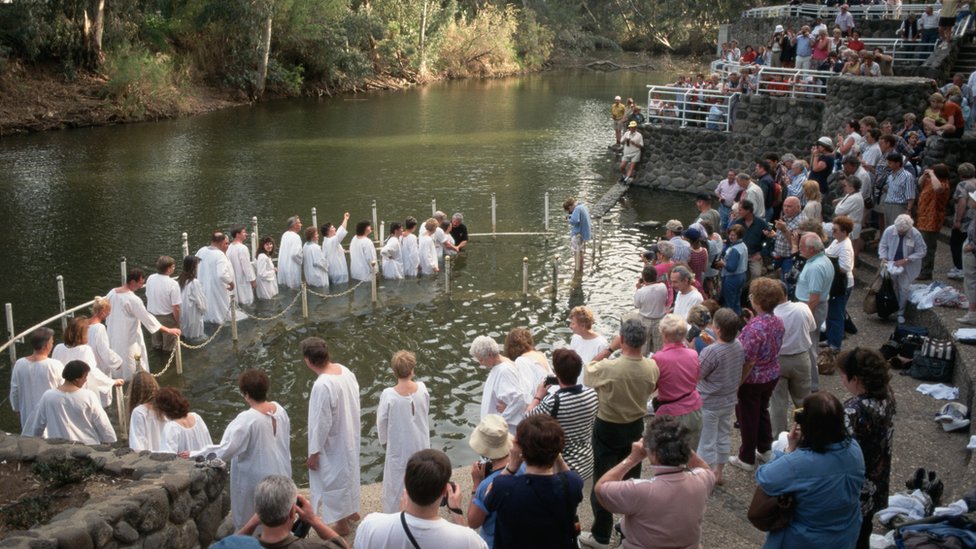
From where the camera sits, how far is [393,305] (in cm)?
1485

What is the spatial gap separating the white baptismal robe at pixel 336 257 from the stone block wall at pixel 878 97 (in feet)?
36.3

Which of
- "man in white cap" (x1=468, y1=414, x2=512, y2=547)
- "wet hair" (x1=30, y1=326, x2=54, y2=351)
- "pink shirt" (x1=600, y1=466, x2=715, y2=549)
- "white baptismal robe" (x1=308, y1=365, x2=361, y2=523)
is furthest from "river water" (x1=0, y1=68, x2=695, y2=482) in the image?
"pink shirt" (x1=600, y1=466, x2=715, y2=549)

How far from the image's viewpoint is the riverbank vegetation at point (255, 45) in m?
36.9

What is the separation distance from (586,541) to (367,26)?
46.2 meters

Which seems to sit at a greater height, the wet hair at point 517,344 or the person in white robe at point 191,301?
the wet hair at point 517,344

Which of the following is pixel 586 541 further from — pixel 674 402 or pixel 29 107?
pixel 29 107

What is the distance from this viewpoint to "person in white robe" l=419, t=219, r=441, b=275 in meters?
16.2

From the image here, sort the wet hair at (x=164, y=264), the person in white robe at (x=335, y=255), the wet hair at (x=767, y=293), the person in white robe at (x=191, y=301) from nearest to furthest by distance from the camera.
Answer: the wet hair at (x=767, y=293)
the wet hair at (x=164, y=264)
the person in white robe at (x=191, y=301)
the person in white robe at (x=335, y=255)

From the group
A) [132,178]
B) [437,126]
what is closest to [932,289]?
[132,178]

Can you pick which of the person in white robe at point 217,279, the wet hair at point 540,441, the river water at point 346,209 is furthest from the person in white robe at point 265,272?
the wet hair at point 540,441

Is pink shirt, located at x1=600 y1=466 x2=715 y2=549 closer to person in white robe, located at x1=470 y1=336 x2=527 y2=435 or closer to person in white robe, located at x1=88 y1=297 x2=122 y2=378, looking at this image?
person in white robe, located at x1=470 y1=336 x2=527 y2=435

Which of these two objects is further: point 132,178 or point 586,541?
point 132,178

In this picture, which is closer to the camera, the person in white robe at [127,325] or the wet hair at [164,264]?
the person in white robe at [127,325]

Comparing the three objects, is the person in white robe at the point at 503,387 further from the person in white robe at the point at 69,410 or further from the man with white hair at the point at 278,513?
the person in white robe at the point at 69,410
